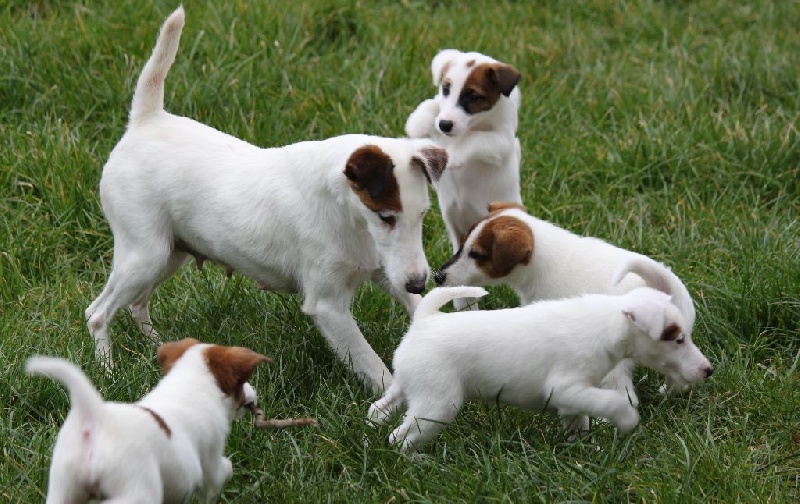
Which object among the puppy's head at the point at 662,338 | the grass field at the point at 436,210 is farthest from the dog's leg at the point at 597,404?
the puppy's head at the point at 662,338

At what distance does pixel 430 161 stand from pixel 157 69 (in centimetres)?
173

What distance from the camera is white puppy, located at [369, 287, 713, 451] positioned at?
5.09m

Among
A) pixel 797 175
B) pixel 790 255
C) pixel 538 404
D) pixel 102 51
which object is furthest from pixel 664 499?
pixel 102 51

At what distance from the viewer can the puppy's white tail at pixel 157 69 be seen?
245 inches

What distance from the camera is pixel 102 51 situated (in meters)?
8.71

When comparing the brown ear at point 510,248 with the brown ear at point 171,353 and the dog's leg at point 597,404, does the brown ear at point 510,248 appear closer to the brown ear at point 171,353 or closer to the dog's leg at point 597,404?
the dog's leg at point 597,404

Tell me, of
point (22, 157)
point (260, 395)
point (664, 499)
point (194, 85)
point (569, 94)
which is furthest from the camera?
point (569, 94)

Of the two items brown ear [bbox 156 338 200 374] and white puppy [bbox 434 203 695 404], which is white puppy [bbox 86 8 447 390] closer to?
white puppy [bbox 434 203 695 404]

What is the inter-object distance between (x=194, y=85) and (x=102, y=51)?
838 mm

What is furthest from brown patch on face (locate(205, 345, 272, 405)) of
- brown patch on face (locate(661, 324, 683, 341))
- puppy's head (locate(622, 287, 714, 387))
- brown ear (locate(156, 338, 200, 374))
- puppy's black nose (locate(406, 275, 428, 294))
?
brown patch on face (locate(661, 324, 683, 341))

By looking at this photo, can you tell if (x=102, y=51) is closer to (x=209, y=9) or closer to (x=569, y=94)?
(x=209, y=9)

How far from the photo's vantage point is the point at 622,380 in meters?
5.55

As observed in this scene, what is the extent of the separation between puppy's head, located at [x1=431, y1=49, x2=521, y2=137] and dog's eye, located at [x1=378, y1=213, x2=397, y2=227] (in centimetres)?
112

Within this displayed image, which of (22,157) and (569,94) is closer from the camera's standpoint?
(22,157)
